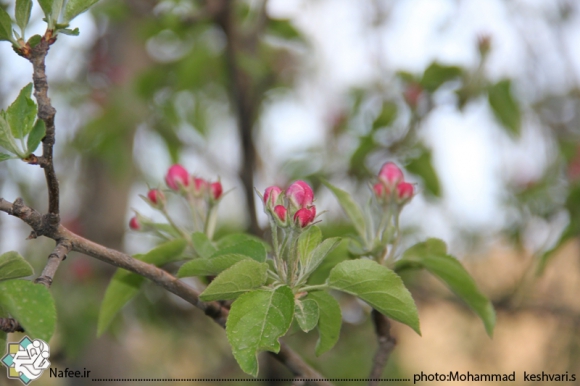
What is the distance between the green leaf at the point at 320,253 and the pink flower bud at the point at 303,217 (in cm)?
4

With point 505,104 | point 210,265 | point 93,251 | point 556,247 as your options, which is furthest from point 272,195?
point 505,104

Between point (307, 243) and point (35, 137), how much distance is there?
0.42 metres

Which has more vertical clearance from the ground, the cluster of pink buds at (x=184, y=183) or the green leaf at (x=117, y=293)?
the cluster of pink buds at (x=184, y=183)

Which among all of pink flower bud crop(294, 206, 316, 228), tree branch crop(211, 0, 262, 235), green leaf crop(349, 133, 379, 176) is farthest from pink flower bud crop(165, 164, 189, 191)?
green leaf crop(349, 133, 379, 176)

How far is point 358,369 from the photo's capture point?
2367 mm

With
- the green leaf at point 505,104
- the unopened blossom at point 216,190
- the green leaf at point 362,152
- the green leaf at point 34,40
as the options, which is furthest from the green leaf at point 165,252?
the green leaf at point 505,104

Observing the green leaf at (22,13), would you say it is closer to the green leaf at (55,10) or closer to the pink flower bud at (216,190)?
the green leaf at (55,10)

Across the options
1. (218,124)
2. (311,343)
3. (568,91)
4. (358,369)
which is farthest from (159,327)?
(568,91)

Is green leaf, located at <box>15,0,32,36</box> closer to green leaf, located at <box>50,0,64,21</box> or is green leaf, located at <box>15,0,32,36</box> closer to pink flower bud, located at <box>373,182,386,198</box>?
green leaf, located at <box>50,0,64,21</box>

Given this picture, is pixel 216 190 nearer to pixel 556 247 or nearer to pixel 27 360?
pixel 27 360

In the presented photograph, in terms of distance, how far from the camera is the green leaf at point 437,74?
1.71m

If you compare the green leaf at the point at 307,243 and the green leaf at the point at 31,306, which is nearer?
the green leaf at the point at 31,306

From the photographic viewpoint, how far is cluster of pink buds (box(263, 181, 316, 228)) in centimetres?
81

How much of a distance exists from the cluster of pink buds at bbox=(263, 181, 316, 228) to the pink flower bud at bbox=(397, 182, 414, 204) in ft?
0.88
